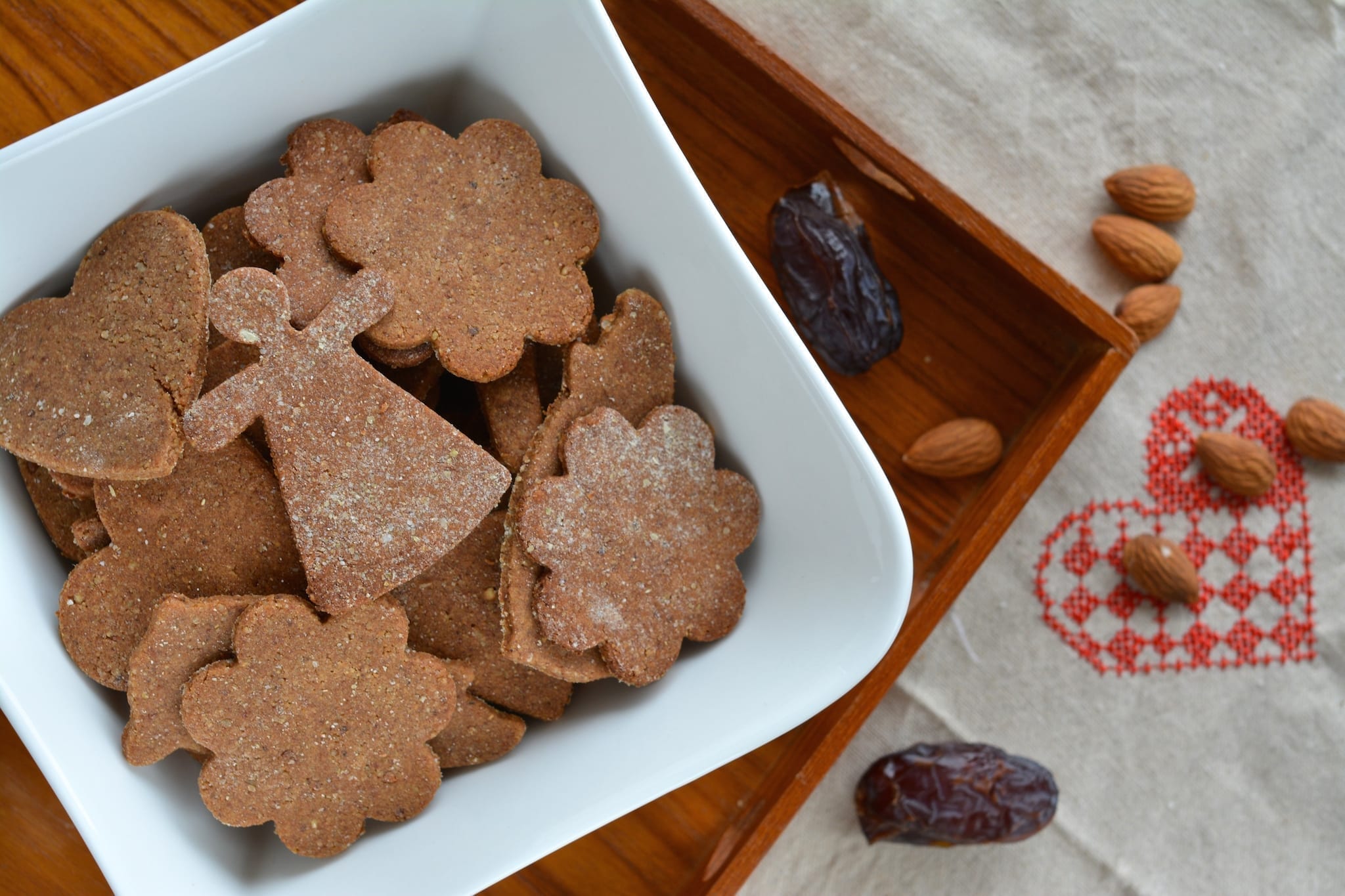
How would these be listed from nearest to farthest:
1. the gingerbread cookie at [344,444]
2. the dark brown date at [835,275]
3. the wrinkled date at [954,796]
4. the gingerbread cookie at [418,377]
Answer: the gingerbread cookie at [344,444] → the gingerbread cookie at [418,377] → the dark brown date at [835,275] → the wrinkled date at [954,796]

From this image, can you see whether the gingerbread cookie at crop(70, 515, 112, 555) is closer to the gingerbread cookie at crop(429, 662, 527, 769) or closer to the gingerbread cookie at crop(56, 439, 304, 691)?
the gingerbread cookie at crop(56, 439, 304, 691)

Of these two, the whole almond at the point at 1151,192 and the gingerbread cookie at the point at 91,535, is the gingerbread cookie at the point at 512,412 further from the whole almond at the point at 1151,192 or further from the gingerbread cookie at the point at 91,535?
the whole almond at the point at 1151,192

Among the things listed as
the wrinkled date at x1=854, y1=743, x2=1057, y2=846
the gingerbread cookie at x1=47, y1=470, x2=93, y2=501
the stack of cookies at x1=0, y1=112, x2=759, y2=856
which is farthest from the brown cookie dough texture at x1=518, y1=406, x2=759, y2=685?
the wrinkled date at x1=854, y1=743, x2=1057, y2=846

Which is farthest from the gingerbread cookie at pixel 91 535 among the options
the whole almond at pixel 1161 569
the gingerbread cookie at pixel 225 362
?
the whole almond at pixel 1161 569

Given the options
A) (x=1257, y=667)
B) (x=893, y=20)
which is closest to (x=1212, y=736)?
(x=1257, y=667)

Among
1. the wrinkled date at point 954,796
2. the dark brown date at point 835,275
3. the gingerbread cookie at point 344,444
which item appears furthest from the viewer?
the wrinkled date at point 954,796

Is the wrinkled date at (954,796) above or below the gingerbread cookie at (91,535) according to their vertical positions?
below

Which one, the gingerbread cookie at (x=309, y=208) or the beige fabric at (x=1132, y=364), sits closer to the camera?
the gingerbread cookie at (x=309, y=208)

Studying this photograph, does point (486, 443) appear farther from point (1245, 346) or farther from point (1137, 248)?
point (1245, 346)
